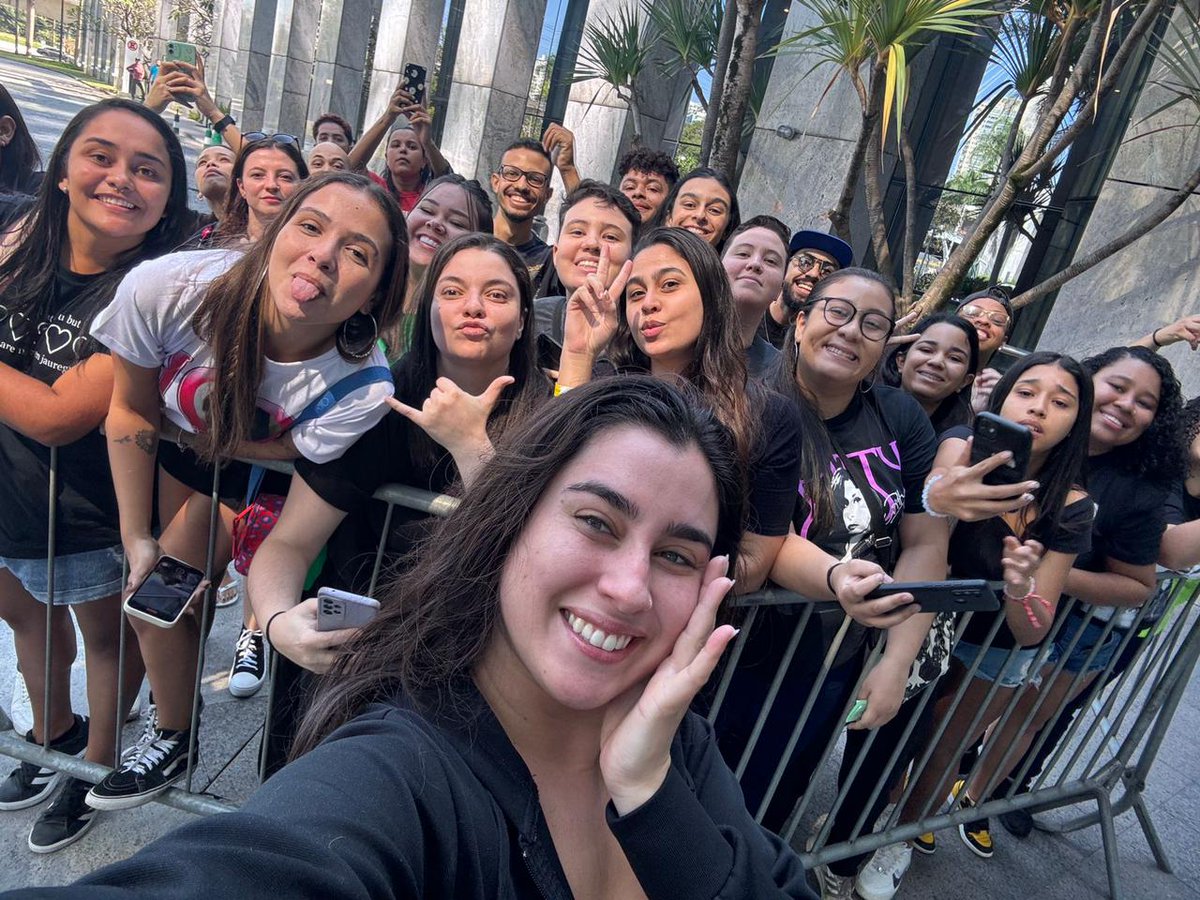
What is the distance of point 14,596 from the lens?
2498 mm

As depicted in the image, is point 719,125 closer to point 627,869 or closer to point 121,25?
point 627,869

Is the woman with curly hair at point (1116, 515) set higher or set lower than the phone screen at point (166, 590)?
higher

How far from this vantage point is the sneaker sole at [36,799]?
2.47 meters

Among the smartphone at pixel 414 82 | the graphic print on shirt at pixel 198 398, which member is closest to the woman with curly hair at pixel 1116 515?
the graphic print on shirt at pixel 198 398

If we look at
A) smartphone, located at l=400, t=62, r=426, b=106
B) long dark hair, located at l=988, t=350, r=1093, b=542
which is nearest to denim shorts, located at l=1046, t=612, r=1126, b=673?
long dark hair, located at l=988, t=350, r=1093, b=542

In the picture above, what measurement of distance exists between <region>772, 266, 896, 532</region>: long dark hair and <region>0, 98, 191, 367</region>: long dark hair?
6.68 ft

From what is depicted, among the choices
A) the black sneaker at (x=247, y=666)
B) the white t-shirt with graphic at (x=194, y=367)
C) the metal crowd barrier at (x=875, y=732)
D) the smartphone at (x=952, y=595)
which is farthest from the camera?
the black sneaker at (x=247, y=666)

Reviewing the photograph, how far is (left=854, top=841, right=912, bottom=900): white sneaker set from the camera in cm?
286

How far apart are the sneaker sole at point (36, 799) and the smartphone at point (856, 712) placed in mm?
2561

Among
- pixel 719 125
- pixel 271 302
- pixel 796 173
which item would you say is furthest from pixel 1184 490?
pixel 796 173

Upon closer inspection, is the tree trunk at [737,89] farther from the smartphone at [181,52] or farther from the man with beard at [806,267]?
the smartphone at [181,52]

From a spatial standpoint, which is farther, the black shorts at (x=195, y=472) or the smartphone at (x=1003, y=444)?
the black shorts at (x=195, y=472)

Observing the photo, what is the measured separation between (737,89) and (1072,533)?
4397 millimetres

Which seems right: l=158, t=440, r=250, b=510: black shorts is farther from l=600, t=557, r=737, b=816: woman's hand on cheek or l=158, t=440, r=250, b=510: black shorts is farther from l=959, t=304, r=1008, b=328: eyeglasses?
l=959, t=304, r=1008, b=328: eyeglasses
